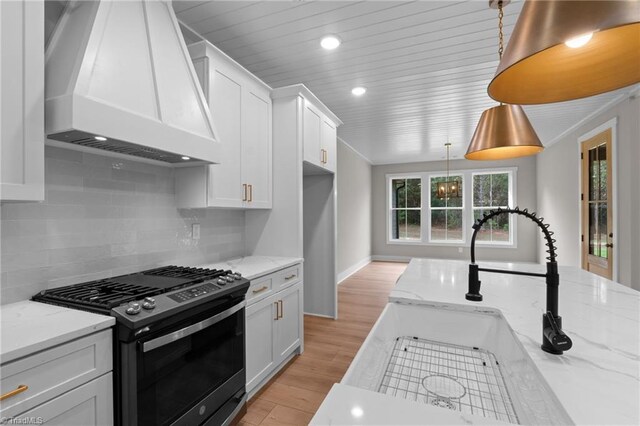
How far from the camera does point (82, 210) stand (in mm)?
1683

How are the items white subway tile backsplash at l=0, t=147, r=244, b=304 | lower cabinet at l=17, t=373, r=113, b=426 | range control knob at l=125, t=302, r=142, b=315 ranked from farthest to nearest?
white subway tile backsplash at l=0, t=147, r=244, b=304
range control knob at l=125, t=302, r=142, b=315
lower cabinet at l=17, t=373, r=113, b=426

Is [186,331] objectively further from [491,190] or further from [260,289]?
[491,190]

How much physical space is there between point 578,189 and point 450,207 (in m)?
3.14

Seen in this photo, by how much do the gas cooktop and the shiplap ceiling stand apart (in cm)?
176

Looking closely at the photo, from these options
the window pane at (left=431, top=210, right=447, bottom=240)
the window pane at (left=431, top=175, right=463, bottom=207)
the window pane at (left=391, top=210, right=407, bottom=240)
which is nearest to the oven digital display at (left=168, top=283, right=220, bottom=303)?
the window pane at (left=431, top=175, right=463, bottom=207)

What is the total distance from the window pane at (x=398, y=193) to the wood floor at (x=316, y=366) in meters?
3.75

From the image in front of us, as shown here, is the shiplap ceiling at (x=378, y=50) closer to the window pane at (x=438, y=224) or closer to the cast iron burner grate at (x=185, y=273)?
the cast iron burner grate at (x=185, y=273)

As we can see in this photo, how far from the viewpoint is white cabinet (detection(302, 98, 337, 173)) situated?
303 centimetres

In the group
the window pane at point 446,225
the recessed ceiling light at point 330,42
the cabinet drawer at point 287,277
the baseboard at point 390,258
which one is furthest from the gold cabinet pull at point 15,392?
the window pane at point 446,225

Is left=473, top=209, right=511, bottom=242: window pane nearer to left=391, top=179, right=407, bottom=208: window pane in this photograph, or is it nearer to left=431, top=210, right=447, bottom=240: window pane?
left=431, top=210, right=447, bottom=240: window pane

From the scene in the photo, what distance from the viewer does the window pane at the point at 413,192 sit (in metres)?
7.99

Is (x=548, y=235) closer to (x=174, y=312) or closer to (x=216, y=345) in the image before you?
(x=174, y=312)

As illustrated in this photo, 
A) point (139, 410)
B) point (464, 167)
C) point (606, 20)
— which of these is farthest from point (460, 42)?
point (464, 167)

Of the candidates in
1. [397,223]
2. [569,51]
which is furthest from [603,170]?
[397,223]
